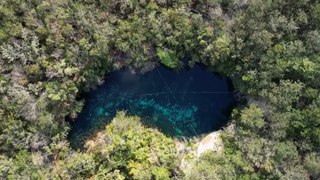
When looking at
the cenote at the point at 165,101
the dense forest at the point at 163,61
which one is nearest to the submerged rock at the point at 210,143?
the cenote at the point at 165,101

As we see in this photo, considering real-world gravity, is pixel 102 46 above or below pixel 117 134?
above

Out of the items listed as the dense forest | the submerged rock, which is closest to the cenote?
the submerged rock

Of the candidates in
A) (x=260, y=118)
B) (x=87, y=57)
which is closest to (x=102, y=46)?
(x=87, y=57)

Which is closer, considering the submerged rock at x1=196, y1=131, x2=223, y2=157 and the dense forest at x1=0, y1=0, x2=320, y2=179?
the dense forest at x1=0, y1=0, x2=320, y2=179

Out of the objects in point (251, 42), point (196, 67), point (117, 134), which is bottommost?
point (117, 134)

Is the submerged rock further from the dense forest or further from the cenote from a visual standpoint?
the dense forest

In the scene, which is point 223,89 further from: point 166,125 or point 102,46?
point 102,46

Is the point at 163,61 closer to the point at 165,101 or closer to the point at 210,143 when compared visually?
the point at 165,101
